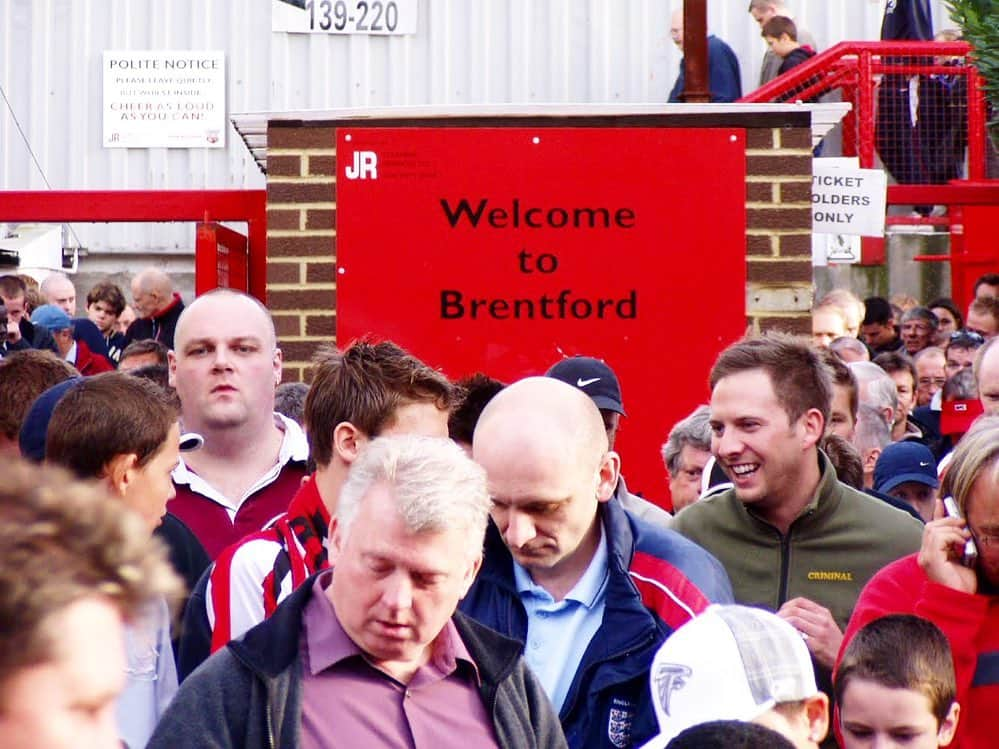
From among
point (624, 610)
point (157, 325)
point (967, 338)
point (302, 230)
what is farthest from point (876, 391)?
point (157, 325)

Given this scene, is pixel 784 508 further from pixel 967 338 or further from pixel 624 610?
pixel 967 338

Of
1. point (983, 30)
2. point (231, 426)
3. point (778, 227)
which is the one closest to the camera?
point (231, 426)

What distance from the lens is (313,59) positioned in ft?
53.8

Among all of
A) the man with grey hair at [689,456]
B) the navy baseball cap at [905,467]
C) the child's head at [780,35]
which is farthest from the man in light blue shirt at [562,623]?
the child's head at [780,35]

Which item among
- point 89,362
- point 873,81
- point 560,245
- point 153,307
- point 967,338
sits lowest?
point 89,362

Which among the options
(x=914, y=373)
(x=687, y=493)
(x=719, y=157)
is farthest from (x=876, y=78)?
(x=687, y=493)

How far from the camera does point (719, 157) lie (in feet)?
24.5

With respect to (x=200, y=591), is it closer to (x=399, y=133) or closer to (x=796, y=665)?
(x=796, y=665)

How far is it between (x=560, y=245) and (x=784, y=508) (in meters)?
2.89

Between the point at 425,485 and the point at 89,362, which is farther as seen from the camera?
the point at 89,362

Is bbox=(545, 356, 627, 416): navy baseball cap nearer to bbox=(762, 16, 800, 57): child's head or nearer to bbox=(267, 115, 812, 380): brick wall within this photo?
bbox=(267, 115, 812, 380): brick wall

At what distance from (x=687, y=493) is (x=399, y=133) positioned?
226 cm

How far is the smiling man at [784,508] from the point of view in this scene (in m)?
4.70

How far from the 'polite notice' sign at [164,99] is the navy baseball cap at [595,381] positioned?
1135cm
